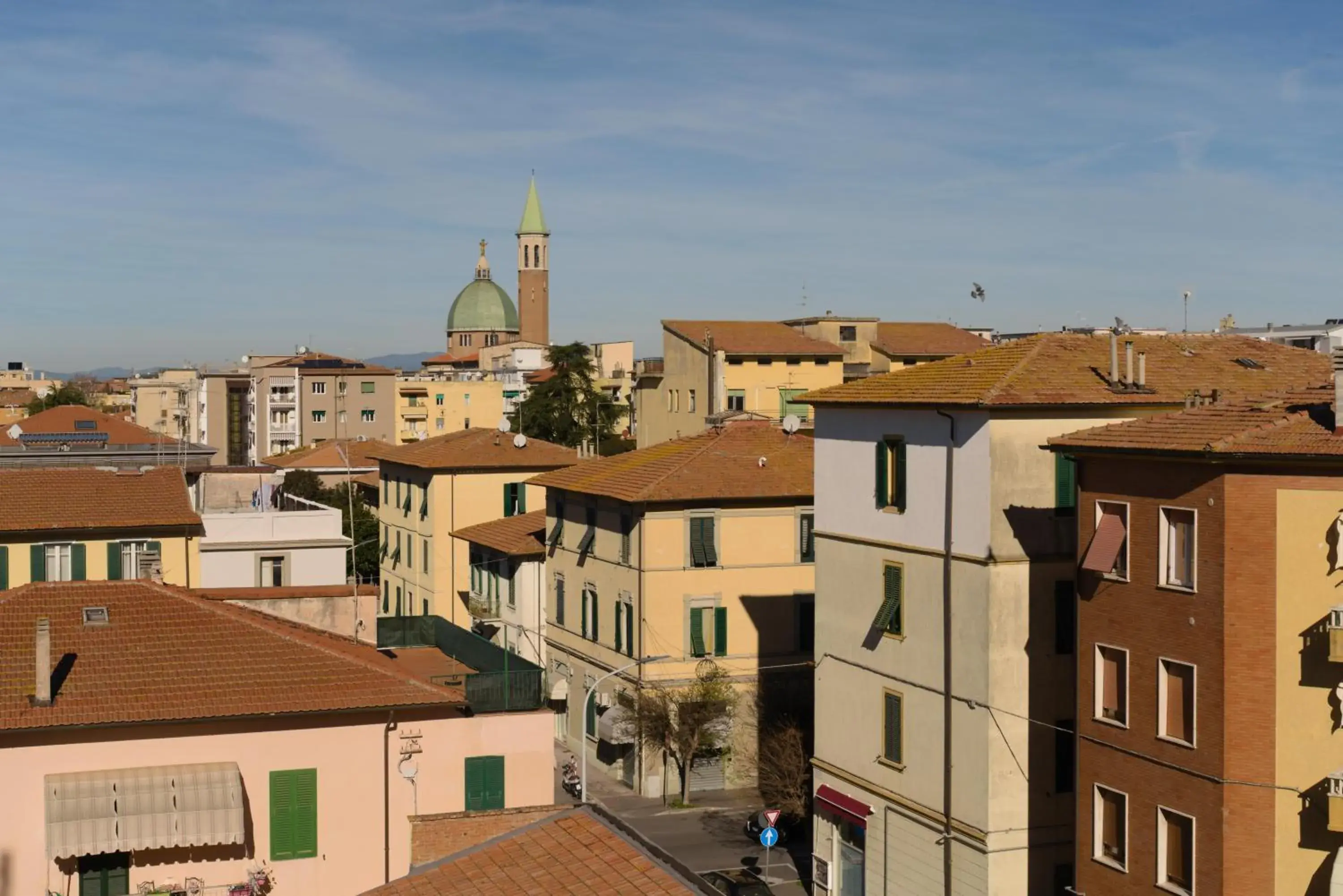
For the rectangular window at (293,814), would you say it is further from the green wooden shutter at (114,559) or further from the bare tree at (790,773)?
the green wooden shutter at (114,559)

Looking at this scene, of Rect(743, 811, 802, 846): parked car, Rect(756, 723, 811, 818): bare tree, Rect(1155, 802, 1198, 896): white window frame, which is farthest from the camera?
Rect(743, 811, 802, 846): parked car

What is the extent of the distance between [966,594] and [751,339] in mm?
48261

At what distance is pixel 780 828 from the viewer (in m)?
37.7

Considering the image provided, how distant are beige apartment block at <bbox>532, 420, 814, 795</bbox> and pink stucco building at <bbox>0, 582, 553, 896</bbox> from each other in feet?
49.3

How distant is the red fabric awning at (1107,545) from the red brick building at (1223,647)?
29 mm

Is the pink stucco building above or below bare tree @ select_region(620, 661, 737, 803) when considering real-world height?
above

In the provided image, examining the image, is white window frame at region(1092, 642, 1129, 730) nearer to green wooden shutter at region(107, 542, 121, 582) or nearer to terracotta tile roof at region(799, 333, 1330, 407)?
terracotta tile roof at region(799, 333, 1330, 407)

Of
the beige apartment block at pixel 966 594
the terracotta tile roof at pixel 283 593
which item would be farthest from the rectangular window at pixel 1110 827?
the terracotta tile roof at pixel 283 593

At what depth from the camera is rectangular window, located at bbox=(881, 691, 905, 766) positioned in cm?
3048

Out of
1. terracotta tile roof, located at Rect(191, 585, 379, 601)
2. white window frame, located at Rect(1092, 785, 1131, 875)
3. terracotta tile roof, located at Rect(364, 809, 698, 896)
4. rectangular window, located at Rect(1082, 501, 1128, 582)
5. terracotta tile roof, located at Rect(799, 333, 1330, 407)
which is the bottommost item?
white window frame, located at Rect(1092, 785, 1131, 875)

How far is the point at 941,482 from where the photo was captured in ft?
96.6

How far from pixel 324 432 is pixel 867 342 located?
57226 millimetres

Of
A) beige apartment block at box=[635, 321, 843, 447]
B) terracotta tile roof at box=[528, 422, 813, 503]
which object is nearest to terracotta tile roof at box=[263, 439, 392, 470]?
beige apartment block at box=[635, 321, 843, 447]

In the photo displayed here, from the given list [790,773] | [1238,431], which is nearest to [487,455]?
[790,773]
